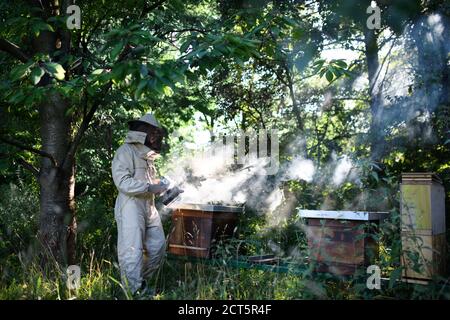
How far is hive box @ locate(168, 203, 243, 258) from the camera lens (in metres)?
5.14

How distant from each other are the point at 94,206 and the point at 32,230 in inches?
37.8

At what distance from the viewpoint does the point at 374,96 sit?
7.40 meters

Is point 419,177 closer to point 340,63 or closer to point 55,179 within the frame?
point 340,63

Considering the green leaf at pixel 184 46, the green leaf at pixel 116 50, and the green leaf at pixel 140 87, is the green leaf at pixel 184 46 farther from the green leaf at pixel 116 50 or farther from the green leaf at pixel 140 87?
the green leaf at pixel 140 87

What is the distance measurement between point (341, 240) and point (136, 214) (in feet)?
6.40

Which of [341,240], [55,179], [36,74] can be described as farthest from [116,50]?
[341,240]

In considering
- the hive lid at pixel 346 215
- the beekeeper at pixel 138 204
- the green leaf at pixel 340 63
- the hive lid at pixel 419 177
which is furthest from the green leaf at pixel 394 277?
the beekeeper at pixel 138 204

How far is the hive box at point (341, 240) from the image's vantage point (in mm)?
4168

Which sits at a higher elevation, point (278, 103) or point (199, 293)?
point (278, 103)

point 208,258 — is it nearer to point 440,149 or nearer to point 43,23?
point 43,23

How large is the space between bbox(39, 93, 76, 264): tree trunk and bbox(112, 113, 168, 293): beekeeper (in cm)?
83

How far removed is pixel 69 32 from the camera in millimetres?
5449
